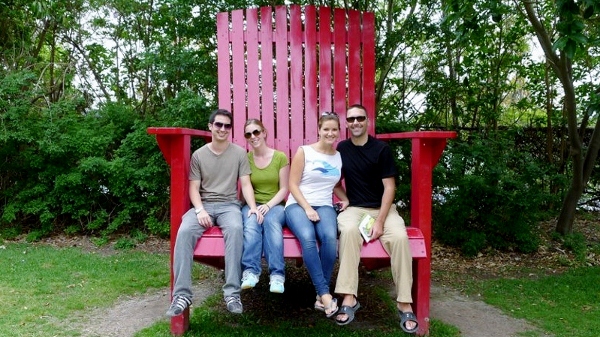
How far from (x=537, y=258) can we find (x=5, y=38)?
5940mm

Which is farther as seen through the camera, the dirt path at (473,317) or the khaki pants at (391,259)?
the dirt path at (473,317)

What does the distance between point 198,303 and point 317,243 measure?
1121mm

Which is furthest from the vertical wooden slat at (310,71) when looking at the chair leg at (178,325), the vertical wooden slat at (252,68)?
the chair leg at (178,325)

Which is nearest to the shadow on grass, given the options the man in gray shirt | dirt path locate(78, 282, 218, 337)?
dirt path locate(78, 282, 218, 337)

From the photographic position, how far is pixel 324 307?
239cm

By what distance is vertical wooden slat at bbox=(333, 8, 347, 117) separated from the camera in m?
3.58

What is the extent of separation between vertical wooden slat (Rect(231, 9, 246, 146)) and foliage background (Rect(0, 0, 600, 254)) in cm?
69

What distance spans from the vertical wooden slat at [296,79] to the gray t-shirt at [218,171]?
0.74m

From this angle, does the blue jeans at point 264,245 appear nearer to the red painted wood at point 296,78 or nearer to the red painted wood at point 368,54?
the red painted wood at point 296,78

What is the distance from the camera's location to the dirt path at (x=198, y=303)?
274cm

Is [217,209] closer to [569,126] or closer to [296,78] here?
[296,78]

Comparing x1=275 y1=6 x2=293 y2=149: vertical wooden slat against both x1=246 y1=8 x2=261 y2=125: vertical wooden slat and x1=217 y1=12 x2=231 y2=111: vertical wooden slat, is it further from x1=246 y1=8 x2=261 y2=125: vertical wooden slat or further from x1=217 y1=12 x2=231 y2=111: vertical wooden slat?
x1=217 y1=12 x2=231 y2=111: vertical wooden slat

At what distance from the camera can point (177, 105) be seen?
13.9 feet

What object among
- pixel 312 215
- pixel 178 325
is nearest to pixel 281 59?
pixel 312 215
